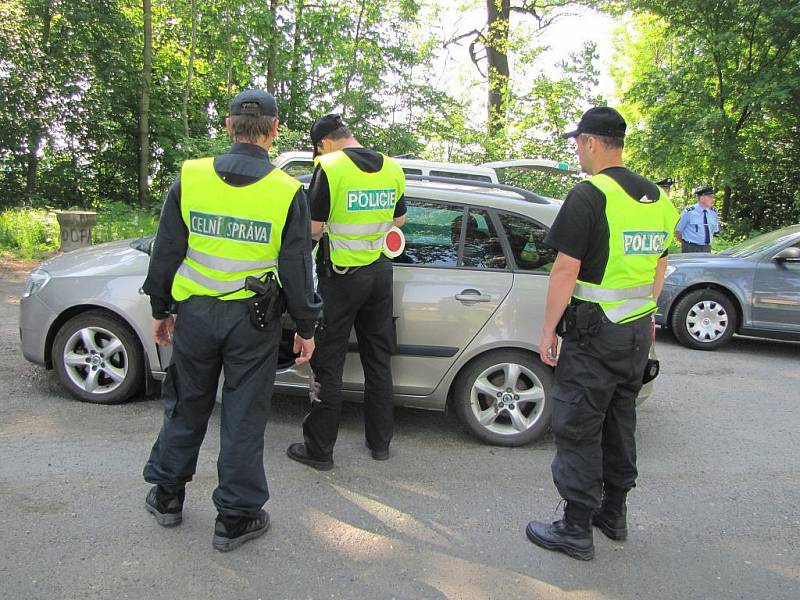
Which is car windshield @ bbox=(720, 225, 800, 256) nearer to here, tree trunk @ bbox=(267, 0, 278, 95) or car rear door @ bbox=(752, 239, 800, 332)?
car rear door @ bbox=(752, 239, 800, 332)

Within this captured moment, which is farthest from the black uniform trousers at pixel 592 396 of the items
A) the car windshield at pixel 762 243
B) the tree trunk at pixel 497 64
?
the tree trunk at pixel 497 64

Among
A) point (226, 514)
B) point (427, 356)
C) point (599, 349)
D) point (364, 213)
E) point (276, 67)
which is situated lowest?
point (226, 514)

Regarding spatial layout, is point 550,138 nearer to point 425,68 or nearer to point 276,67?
point 425,68

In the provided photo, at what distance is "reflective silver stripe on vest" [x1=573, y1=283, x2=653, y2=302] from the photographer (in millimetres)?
2791

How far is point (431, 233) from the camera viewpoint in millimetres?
4148

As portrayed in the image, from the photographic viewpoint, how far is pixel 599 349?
9.12 ft

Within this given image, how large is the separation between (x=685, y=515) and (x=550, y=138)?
12.0 meters

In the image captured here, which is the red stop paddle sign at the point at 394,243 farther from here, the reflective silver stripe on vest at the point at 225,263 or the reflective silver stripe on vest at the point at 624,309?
the reflective silver stripe on vest at the point at 624,309

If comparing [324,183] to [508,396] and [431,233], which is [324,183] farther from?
[508,396]

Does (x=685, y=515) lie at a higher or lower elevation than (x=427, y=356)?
lower

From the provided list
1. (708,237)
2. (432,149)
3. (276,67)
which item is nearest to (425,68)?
(432,149)

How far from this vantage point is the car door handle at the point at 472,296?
13.1ft

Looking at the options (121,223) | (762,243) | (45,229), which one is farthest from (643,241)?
(121,223)

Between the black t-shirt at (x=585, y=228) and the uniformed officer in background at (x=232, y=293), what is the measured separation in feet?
3.60
